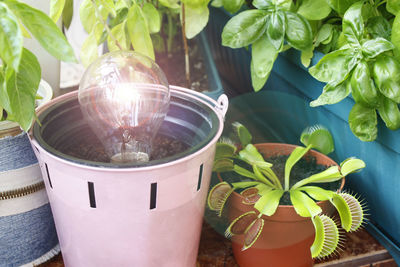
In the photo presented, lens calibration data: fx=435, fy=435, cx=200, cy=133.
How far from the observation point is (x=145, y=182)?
0.54 m

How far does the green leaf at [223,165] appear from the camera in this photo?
73 centimetres

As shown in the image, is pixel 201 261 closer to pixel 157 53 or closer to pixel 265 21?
pixel 265 21

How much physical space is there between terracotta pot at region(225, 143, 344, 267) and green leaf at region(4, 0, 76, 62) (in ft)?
1.13

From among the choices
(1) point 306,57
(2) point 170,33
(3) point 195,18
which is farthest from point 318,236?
(2) point 170,33

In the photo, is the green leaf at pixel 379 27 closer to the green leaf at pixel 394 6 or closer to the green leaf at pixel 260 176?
the green leaf at pixel 394 6

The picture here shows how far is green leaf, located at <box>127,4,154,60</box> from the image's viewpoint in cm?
69

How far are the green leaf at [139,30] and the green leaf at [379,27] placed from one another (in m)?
0.36

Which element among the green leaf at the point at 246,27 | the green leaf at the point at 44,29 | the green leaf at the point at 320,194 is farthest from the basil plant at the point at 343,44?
the green leaf at the point at 44,29

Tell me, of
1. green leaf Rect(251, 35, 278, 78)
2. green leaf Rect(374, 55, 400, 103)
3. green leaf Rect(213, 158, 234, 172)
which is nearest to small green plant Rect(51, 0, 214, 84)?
green leaf Rect(251, 35, 278, 78)

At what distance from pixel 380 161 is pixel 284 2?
308 millimetres

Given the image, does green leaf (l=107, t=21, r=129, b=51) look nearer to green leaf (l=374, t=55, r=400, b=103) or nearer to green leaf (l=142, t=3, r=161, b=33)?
green leaf (l=142, t=3, r=161, b=33)

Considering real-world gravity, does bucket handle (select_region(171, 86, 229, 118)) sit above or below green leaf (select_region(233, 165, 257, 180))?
above

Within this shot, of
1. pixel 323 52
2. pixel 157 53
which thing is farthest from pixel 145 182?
pixel 157 53

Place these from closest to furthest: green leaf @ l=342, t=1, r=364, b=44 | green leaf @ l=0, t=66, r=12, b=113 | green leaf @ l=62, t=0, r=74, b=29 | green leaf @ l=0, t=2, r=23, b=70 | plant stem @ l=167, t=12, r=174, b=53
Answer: green leaf @ l=0, t=2, r=23, b=70
green leaf @ l=0, t=66, r=12, b=113
green leaf @ l=342, t=1, r=364, b=44
green leaf @ l=62, t=0, r=74, b=29
plant stem @ l=167, t=12, r=174, b=53
